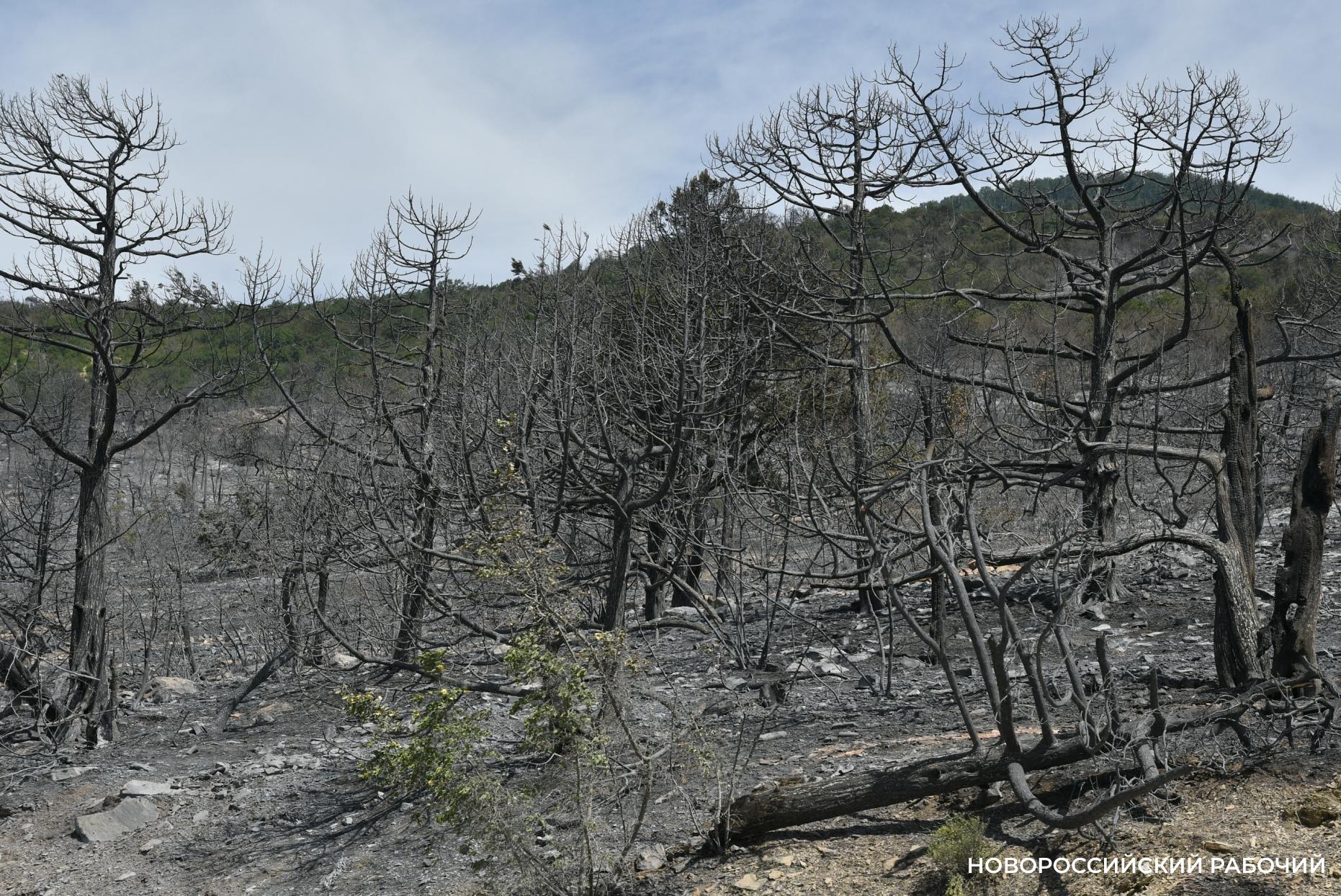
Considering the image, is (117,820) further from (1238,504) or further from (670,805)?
(1238,504)

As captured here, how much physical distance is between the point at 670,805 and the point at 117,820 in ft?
11.8

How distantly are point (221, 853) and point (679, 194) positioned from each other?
10.6 m

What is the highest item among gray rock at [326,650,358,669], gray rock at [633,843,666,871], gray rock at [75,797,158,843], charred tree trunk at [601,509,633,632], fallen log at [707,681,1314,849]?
charred tree trunk at [601,509,633,632]

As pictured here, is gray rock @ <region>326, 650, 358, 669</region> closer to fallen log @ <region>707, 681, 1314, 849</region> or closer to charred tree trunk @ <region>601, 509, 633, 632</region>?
charred tree trunk @ <region>601, 509, 633, 632</region>

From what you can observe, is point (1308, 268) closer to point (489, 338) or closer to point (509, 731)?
point (489, 338)

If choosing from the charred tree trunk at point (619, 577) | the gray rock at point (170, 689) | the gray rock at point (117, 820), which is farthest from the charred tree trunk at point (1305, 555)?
the gray rock at point (170, 689)

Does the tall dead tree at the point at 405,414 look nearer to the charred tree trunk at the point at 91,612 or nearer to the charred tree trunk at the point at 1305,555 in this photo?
the charred tree trunk at the point at 91,612

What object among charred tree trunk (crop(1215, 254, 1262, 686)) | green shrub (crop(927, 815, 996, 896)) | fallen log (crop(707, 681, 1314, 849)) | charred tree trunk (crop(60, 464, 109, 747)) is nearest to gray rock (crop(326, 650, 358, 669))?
charred tree trunk (crop(60, 464, 109, 747))

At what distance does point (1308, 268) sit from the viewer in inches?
768

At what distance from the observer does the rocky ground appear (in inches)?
174

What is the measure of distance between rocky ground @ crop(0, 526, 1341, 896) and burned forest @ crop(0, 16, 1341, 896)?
29mm

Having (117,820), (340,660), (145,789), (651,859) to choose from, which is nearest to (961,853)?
(651,859)

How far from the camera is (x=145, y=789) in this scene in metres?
6.80

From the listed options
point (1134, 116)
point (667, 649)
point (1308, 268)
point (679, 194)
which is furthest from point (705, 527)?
point (1308, 268)
